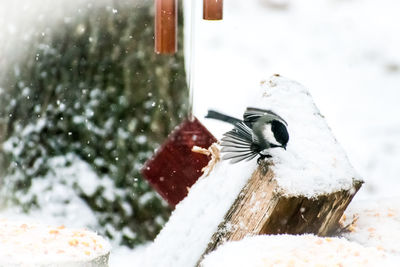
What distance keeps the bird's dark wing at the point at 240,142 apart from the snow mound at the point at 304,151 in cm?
8

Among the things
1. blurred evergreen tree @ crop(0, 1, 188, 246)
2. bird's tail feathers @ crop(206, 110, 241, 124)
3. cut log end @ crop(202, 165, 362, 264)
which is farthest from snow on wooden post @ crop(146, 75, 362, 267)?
blurred evergreen tree @ crop(0, 1, 188, 246)

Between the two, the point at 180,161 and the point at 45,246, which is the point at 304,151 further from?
the point at 45,246

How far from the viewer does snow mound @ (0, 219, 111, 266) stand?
1.79 metres

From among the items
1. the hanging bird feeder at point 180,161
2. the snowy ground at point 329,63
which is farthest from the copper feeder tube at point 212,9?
the snowy ground at point 329,63

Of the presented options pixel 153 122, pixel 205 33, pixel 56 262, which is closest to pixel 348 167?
Answer: pixel 56 262

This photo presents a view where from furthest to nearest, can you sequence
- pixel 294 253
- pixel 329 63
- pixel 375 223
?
pixel 329 63 < pixel 375 223 < pixel 294 253

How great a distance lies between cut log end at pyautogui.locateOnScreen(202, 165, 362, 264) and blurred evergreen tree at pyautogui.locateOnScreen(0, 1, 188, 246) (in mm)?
1435

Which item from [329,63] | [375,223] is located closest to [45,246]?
[375,223]

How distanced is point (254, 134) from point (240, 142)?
7 cm

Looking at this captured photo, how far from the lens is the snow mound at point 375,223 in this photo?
1963 millimetres

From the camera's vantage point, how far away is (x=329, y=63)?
16.8ft

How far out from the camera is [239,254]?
1696mm

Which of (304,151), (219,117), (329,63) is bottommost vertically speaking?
(329,63)

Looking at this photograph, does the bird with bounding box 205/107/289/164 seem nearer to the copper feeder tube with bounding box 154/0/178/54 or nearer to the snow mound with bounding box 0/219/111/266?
the copper feeder tube with bounding box 154/0/178/54
